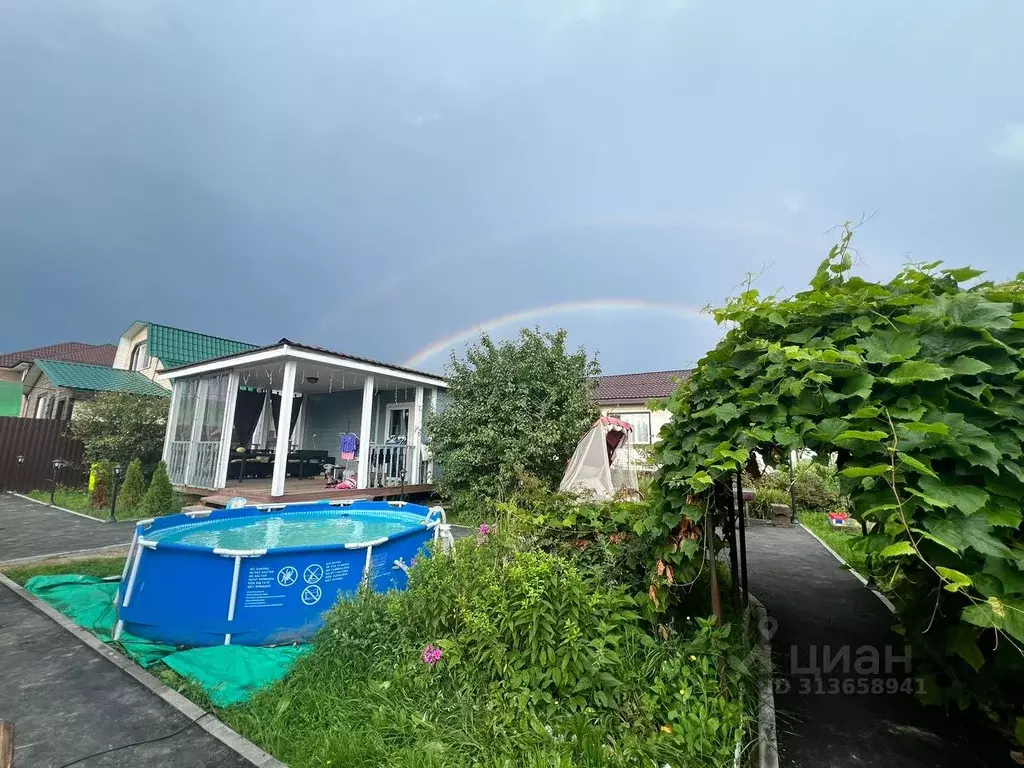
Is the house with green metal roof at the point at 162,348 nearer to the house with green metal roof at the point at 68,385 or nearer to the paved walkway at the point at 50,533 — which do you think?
the house with green metal roof at the point at 68,385

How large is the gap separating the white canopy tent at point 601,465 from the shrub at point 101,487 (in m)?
12.3

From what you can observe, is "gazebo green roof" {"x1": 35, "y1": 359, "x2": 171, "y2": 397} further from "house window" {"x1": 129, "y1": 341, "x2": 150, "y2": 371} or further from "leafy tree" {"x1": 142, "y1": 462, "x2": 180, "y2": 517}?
"leafy tree" {"x1": 142, "y1": 462, "x2": 180, "y2": 517}

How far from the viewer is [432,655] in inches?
121

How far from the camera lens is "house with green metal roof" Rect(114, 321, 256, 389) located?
60.6ft

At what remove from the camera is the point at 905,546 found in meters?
1.61

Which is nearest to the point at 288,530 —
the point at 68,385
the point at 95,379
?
the point at 68,385

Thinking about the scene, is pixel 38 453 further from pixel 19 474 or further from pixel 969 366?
pixel 969 366

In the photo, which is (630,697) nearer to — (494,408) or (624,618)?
(624,618)

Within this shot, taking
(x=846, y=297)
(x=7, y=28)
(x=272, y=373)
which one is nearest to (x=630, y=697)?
(x=846, y=297)

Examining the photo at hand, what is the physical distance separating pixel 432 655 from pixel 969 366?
342cm

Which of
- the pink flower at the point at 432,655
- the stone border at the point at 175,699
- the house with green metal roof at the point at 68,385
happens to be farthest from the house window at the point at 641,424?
the house with green metal roof at the point at 68,385

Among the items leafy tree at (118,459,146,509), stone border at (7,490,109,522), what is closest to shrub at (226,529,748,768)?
stone border at (7,490,109,522)

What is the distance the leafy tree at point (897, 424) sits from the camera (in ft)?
5.57

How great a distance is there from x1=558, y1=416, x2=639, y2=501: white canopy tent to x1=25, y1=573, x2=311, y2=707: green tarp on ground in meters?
6.04
